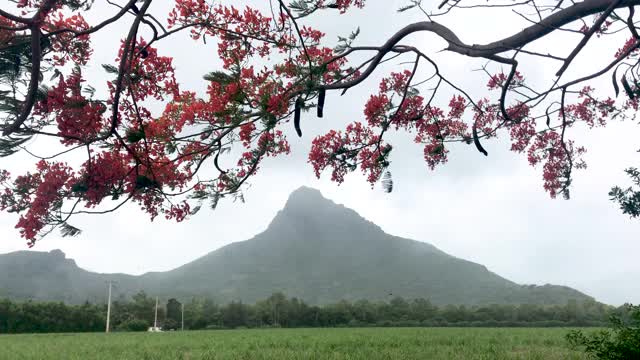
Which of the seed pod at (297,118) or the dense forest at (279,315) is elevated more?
the seed pod at (297,118)

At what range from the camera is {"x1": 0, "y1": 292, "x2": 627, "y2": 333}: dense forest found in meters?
47.6

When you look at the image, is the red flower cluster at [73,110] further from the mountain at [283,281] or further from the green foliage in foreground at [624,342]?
the mountain at [283,281]

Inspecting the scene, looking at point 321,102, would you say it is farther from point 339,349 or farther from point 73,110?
point 339,349

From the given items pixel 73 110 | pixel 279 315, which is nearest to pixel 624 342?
pixel 73 110

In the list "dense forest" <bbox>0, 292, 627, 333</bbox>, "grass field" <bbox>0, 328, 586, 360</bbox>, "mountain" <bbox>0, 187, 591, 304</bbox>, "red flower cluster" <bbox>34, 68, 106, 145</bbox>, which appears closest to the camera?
"red flower cluster" <bbox>34, 68, 106, 145</bbox>

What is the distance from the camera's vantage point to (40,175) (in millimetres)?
4410

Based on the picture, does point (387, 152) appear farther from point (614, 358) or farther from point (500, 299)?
point (500, 299)

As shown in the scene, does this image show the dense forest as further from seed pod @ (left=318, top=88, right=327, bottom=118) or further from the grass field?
seed pod @ (left=318, top=88, right=327, bottom=118)

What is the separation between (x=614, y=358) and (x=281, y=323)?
6283 cm

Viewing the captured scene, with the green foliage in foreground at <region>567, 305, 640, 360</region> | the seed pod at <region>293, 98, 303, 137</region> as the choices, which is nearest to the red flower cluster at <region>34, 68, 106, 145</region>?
the seed pod at <region>293, 98, 303, 137</region>

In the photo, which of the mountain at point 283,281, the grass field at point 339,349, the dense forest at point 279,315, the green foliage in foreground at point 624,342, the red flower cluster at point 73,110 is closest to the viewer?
the red flower cluster at point 73,110

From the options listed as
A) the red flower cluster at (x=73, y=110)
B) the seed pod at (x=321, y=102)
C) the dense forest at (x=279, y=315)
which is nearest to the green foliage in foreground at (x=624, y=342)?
the seed pod at (x=321, y=102)

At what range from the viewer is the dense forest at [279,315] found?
47594mm

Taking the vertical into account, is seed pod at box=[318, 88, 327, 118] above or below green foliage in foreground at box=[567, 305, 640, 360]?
above
